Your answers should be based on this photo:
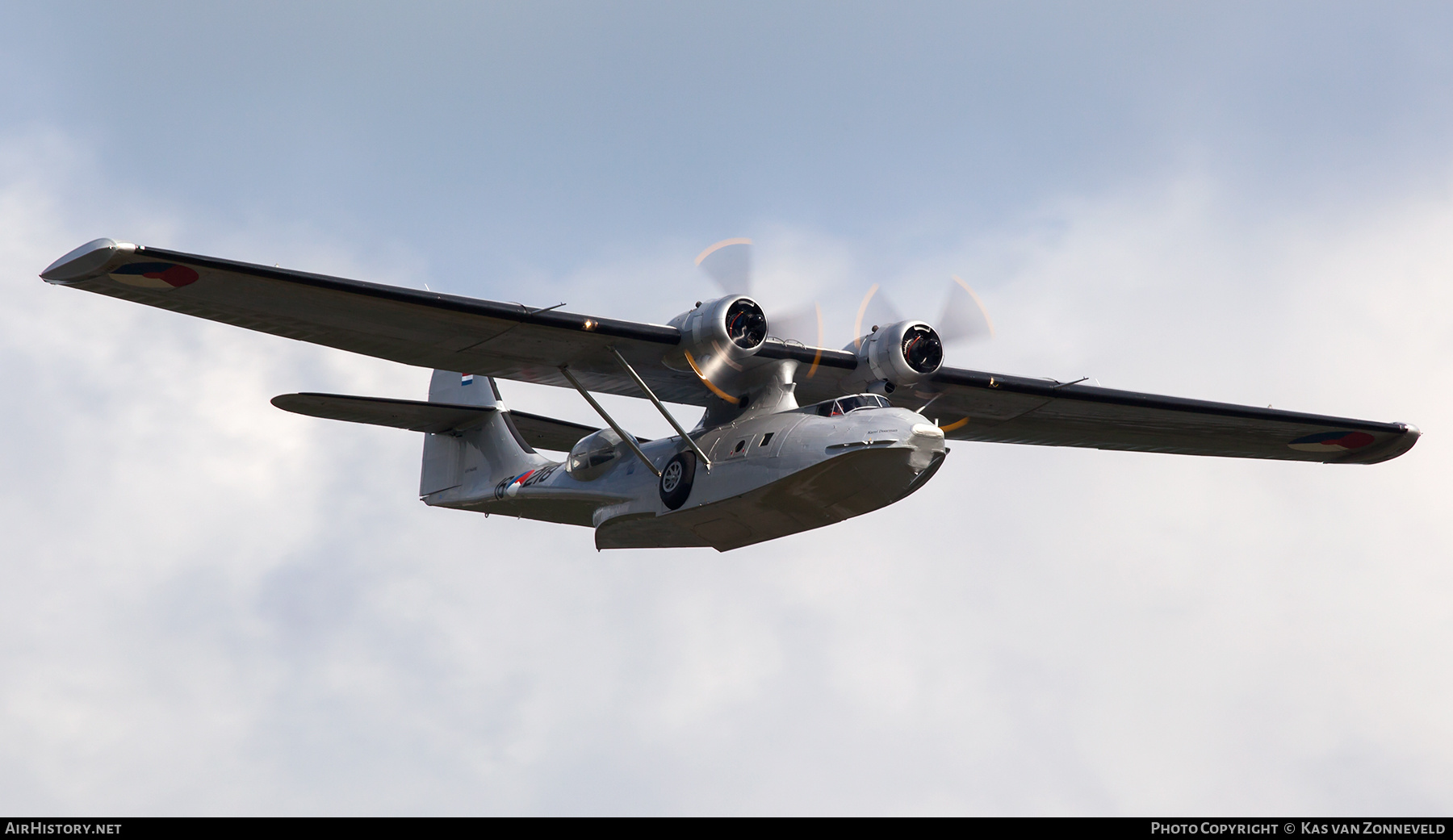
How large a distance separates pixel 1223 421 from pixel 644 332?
31.3 feet

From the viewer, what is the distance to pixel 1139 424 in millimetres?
19922

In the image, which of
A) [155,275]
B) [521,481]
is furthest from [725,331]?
[155,275]

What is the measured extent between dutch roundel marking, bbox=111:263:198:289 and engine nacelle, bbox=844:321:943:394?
8.24m

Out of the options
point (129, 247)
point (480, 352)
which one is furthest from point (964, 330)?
point (129, 247)

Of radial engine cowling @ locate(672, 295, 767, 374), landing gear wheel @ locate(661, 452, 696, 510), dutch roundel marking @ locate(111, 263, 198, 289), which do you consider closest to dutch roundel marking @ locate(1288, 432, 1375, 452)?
radial engine cowling @ locate(672, 295, 767, 374)

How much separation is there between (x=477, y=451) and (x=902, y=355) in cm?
771

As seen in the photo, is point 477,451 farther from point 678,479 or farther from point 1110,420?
point 1110,420

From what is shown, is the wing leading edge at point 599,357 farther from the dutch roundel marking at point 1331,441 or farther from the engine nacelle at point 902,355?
the engine nacelle at point 902,355

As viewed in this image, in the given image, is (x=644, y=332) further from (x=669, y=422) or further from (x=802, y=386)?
(x=802, y=386)

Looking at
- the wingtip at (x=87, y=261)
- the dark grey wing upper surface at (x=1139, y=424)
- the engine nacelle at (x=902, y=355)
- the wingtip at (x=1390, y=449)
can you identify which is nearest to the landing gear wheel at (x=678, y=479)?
the engine nacelle at (x=902, y=355)

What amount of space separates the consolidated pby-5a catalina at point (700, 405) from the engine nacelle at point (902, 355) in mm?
23

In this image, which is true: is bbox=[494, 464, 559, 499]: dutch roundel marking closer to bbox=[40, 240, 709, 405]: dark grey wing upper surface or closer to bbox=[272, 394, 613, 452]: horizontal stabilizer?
bbox=[272, 394, 613, 452]: horizontal stabilizer

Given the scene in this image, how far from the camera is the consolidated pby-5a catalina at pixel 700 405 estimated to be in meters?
14.4

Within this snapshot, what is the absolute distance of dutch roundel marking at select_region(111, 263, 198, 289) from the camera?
1347 cm
